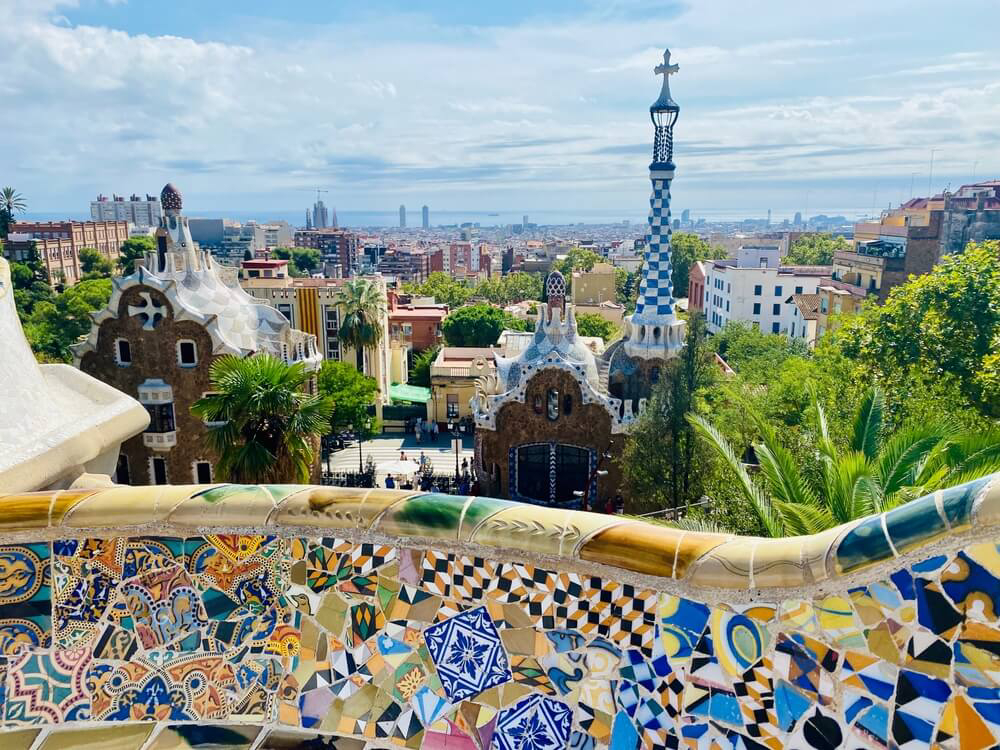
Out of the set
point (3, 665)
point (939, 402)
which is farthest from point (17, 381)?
point (939, 402)

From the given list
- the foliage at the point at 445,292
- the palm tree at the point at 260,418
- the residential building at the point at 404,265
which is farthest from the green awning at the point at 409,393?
the residential building at the point at 404,265

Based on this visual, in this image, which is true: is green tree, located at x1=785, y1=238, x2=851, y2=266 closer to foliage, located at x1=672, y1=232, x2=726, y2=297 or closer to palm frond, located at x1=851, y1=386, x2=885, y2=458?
foliage, located at x1=672, y1=232, x2=726, y2=297

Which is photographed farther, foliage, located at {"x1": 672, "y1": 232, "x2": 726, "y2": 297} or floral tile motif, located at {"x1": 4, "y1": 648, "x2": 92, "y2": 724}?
foliage, located at {"x1": 672, "y1": 232, "x2": 726, "y2": 297}

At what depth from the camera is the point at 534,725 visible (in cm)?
293

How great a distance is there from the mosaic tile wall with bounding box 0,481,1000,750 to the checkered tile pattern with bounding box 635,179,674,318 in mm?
17081

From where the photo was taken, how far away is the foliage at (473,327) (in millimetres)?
44938

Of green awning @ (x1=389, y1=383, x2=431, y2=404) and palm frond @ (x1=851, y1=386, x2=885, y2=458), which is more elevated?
palm frond @ (x1=851, y1=386, x2=885, y2=458)


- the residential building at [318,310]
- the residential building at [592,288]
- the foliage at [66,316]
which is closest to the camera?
the residential building at [318,310]

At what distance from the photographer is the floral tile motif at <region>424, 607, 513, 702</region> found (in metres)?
3.01

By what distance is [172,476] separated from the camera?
19328 millimetres

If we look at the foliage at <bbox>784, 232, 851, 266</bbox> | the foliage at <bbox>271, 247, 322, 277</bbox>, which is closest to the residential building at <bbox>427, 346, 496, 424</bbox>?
the foliage at <bbox>784, 232, 851, 266</bbox>

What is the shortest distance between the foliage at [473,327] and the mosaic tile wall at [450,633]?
41.7m

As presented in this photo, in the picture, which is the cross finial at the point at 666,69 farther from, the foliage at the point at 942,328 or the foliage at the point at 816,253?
the foliage at the point at 816,253

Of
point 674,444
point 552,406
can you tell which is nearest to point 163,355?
point 552,406
